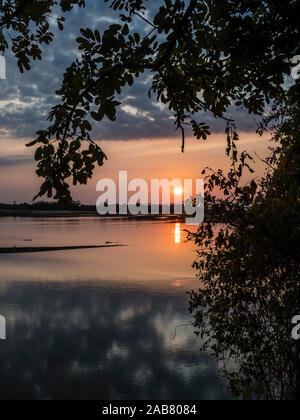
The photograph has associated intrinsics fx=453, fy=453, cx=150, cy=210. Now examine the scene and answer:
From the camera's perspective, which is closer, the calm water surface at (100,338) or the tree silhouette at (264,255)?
the tree silhouette at (264,255)

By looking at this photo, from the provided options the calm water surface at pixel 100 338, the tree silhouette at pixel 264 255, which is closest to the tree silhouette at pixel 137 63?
the tree silhouette at pixel 264 255

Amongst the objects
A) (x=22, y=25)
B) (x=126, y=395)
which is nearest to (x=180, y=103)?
(x=22, y=25)

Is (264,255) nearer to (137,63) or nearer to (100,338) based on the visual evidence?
(137,63)

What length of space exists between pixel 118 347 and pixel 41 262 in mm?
32783

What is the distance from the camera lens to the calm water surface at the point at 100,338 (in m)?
17.2

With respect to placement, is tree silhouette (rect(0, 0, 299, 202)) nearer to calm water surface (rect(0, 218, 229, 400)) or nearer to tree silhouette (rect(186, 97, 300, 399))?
tree silhouette (rect(186, 97, 300, 399))

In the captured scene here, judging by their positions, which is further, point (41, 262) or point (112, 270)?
point (41, 262)

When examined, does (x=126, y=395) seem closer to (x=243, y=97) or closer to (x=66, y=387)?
(x=66, y=387)

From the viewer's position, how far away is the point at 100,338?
76.7ft

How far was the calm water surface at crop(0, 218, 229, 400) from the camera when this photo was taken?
17172mm

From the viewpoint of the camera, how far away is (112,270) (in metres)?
47.1

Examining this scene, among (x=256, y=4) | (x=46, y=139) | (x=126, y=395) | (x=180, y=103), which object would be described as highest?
(x=256, y=4)

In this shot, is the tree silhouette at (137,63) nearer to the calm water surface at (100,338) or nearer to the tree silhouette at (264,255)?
the tree silhouette at (264,255)

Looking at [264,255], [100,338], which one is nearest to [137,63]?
[264,255]
